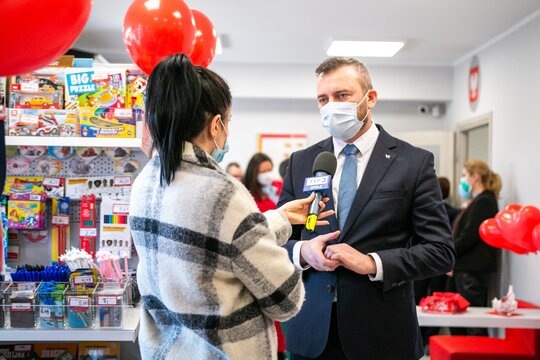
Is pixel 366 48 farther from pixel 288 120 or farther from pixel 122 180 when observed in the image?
pixel 122 180

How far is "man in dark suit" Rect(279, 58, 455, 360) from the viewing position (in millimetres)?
1667

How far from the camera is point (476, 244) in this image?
4.83 meters

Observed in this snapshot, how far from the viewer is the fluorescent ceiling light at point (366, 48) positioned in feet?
19.2

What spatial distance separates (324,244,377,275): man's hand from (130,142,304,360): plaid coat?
348 mm

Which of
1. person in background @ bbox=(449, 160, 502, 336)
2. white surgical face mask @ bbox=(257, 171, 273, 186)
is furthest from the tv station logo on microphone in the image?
person in background @ bbox=(449, 160, 502, 336)

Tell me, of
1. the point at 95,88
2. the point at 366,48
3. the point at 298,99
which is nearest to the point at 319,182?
the point at 95,88

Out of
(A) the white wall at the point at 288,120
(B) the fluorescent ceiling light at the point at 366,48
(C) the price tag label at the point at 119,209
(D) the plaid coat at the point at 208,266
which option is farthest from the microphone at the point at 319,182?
(A) the white wall at the point at 288,120

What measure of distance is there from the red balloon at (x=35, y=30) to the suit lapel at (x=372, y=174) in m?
0.93

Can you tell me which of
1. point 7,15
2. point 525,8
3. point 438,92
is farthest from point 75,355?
point 438,92

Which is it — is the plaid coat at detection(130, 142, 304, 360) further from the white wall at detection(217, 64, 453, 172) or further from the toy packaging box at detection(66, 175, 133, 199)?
the white wall at detection(217, 64, 453, 172)

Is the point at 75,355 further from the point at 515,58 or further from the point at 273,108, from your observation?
the point at 273,108

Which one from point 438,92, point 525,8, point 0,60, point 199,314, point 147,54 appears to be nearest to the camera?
point 199,314

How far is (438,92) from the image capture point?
278 inches

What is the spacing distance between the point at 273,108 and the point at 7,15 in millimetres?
6137
